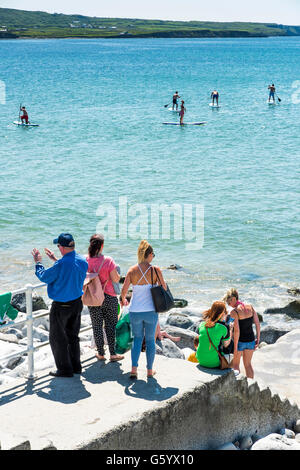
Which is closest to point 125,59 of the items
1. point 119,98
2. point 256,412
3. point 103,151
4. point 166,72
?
point 166,72

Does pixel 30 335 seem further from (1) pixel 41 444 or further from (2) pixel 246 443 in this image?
(2) pixel 246 443

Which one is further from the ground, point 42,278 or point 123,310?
point 42,278

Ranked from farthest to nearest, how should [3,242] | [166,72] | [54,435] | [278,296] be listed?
1. [166,72]
2. [3,242]
3. [278,296]
4. [54,435]

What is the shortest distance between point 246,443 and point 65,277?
109 inches

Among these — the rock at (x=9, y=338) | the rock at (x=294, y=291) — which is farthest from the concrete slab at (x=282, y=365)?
the rock at (x=9, y=338)

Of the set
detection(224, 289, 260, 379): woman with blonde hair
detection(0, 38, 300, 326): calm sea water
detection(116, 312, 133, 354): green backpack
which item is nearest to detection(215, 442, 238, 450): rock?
detection(116, 312, 133, 354): green backpack

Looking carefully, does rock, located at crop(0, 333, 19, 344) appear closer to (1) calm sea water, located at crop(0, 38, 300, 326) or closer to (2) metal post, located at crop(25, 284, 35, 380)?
(2) metal post, located at crop(25, 284, 35, 380)

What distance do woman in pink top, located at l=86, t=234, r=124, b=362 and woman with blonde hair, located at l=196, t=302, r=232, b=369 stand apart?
3.30ft

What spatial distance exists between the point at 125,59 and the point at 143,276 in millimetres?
138313

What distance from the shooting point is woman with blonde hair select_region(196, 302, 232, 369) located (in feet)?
24.3

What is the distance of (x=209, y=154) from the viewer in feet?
122

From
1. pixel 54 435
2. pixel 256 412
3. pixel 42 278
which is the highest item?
pixel 42 278

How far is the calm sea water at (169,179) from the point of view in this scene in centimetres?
1891

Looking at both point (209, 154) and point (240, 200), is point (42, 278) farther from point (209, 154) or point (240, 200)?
point (209, 154)
